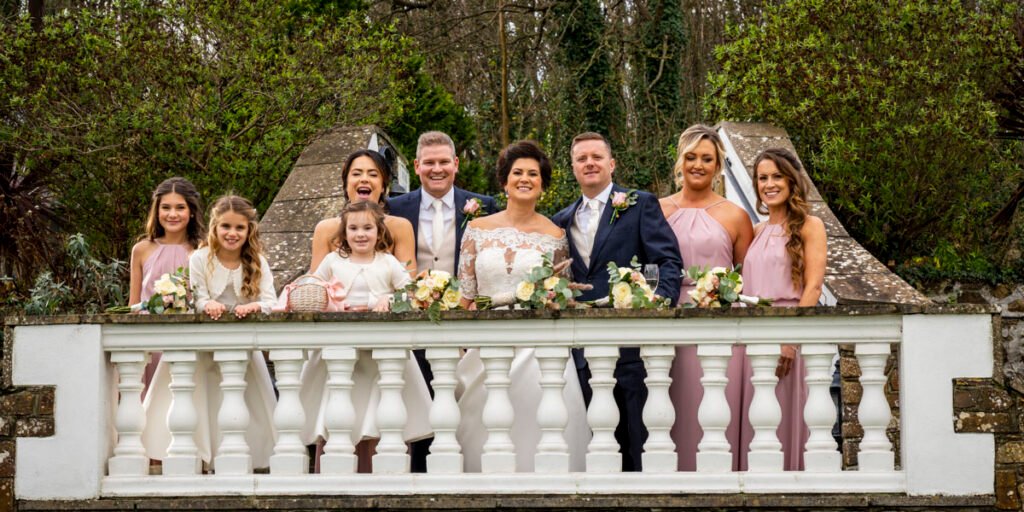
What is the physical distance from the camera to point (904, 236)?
8.98m

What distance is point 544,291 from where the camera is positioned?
430 cm

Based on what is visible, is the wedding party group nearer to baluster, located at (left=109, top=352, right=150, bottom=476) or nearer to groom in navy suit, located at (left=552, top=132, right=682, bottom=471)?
groom in navy suit, located at (left=552, top=132, right=682, bottom=471)

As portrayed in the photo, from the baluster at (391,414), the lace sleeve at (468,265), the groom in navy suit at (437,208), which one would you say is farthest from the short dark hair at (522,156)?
the baluster at (391,414)

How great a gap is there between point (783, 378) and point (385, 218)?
1.83 m

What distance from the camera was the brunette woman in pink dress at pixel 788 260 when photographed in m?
4.79

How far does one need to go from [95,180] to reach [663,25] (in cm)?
793

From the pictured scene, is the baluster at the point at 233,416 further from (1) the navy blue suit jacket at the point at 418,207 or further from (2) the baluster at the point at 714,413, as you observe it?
(2) the baluster at the point at 714,413

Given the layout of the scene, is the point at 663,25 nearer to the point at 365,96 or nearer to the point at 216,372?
the point at 365,96

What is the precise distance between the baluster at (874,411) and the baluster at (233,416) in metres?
2.18

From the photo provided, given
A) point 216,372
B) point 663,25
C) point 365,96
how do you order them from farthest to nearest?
point 663,25
point 365,96
point 216,372

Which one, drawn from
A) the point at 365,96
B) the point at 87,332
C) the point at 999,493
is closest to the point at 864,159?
the point at 365,96

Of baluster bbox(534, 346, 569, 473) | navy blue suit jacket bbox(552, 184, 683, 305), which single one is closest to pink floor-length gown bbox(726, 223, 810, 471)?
navy blue suit jacket bbox(552, 184, 683, 305)

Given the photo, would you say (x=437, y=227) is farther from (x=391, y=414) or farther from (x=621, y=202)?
(x=391, y=414)

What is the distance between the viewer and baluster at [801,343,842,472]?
13.7 ft
